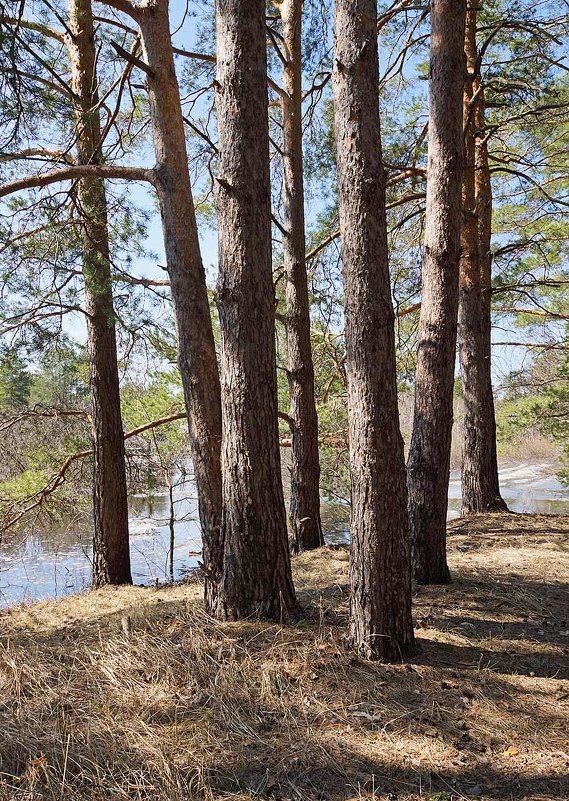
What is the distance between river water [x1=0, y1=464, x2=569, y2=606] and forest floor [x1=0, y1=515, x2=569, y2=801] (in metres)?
4.91

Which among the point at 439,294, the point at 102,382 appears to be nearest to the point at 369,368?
the point at 439,294

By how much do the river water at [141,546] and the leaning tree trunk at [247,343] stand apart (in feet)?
16.3

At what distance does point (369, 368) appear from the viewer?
3.29 metres

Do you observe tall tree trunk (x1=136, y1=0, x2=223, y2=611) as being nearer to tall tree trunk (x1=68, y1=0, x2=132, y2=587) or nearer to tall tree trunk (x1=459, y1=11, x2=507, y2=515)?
tall tree trunk (x1=68, y1=0, x2=132, y2=587)

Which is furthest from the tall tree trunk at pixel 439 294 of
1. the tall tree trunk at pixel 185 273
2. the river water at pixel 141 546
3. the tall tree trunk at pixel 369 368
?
the river water at pixel 141 546

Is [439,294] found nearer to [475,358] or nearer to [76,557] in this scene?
[475,358]

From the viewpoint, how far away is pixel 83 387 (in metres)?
8.82

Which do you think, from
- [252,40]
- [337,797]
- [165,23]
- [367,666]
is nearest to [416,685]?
[367,666]

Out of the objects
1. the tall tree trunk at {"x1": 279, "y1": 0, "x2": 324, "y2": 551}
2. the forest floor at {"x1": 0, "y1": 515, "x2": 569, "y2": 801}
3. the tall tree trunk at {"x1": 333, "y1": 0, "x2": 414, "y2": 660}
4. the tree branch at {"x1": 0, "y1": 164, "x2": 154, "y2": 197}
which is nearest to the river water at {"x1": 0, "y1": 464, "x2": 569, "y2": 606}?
the tall tree trunk at {"x1": 279, "y1": 0, "x2": 324, "y2": 551}

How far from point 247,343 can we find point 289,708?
2053 mm

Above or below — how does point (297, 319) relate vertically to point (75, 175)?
below

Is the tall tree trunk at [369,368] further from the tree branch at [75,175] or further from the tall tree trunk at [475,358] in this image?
the tall tree trunk at [475,358]

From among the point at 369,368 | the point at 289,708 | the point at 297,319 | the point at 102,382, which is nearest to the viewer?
the point at 289,708

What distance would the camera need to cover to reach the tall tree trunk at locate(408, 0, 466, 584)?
15.5 ft
